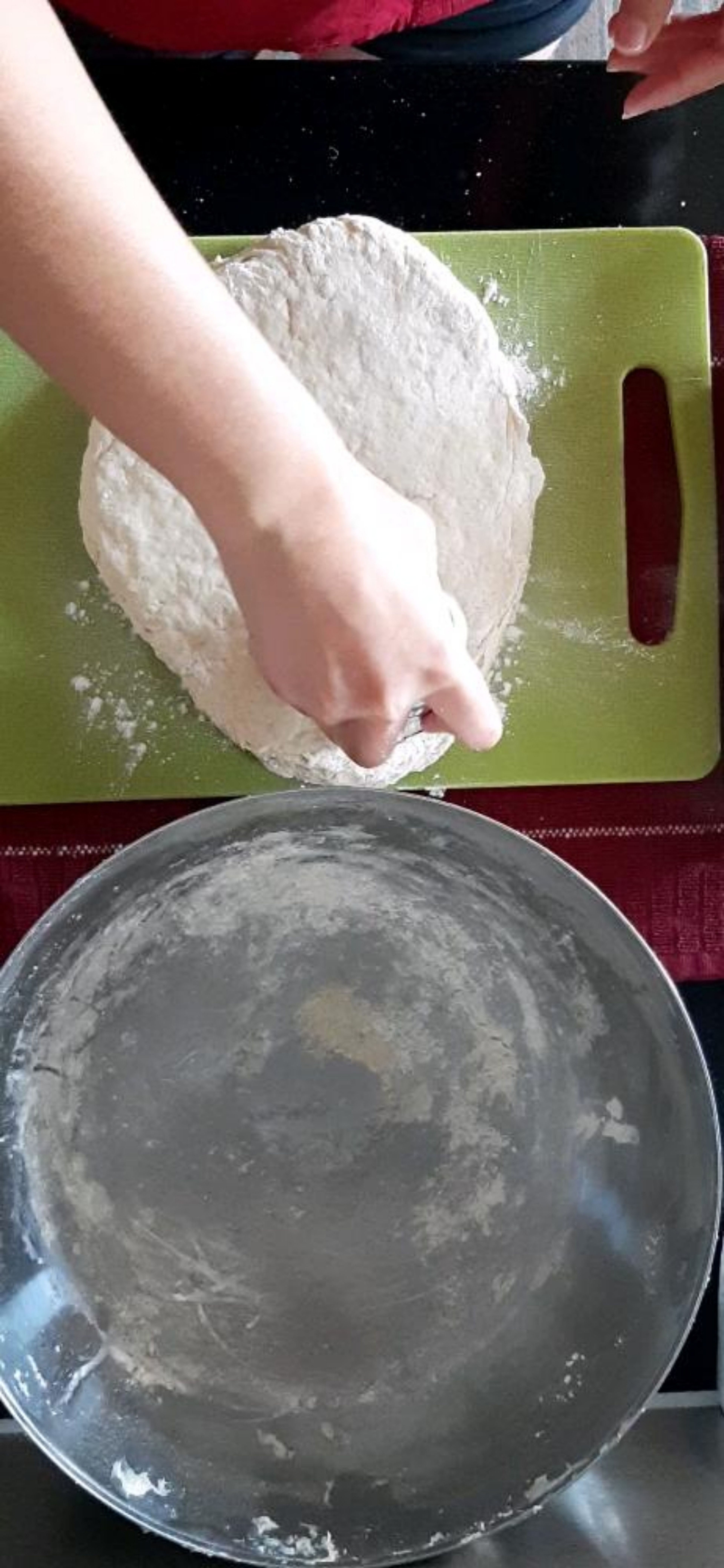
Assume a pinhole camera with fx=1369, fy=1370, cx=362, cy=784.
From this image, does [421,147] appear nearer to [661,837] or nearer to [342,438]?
[342,438]

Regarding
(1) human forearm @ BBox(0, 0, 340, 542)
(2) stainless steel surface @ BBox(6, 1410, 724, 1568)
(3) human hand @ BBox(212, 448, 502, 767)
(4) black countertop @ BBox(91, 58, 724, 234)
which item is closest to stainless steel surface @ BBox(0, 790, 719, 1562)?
(2) stainless steel surface @ BBox(6, 1410, 724, 1568)

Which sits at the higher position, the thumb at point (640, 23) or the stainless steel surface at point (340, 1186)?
the thumb at point (640, 23)

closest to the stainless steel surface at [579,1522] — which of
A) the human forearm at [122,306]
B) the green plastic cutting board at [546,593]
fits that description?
the green plastic cutting board at [546,593]

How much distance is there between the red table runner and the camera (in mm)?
956

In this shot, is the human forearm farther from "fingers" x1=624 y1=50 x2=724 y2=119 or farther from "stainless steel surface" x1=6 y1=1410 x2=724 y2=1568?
"stainless steel surface" x1=6 y1=1410 x2=724 y2=1568

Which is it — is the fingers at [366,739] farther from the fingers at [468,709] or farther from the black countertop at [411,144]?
the black countertop at [411,144]

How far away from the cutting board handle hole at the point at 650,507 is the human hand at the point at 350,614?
34 centimetres

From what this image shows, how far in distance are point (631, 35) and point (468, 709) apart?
1.73ft

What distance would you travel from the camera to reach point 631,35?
889mm

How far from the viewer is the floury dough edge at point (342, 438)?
0.87 m

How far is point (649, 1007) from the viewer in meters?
0.80

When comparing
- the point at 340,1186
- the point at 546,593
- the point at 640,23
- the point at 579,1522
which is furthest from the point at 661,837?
the point at 640,23

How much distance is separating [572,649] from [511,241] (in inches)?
11.0

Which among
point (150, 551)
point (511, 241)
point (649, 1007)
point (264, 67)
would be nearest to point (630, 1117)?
point (649, 1007)
